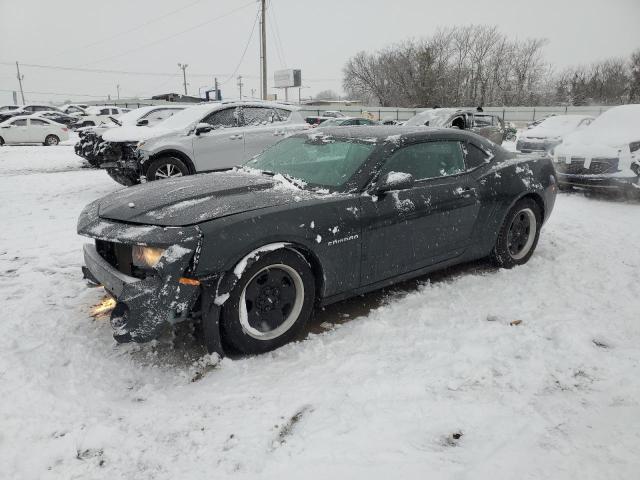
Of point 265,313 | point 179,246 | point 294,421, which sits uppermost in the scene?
point 179,246

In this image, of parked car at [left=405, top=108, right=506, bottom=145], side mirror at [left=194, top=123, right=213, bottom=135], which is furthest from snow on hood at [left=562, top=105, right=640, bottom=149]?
side mirror at [left=194, top=123, right=213, bottom=135]

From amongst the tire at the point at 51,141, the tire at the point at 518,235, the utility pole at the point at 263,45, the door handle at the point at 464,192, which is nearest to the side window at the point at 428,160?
the door handle at the point at 464,192

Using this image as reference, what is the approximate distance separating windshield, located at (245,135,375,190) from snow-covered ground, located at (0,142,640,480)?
1065 millimetres

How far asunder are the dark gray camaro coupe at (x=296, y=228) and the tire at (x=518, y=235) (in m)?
0.02

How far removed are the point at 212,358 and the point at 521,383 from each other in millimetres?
1848

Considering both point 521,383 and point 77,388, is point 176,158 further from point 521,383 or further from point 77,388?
point 521,383

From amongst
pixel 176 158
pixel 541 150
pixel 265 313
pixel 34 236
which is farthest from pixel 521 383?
pixel 541 150

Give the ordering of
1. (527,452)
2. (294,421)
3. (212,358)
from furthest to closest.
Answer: (212,358)
(294,421)
(527,452)

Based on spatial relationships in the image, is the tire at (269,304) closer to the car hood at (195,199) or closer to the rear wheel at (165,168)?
the car hood at (195,199)

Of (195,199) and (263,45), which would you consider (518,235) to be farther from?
(263,45)

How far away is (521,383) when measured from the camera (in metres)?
2.67

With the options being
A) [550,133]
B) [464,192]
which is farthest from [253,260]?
[550,133]

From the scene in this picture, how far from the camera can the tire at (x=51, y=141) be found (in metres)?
19.3

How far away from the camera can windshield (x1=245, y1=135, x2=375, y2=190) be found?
3.53m
